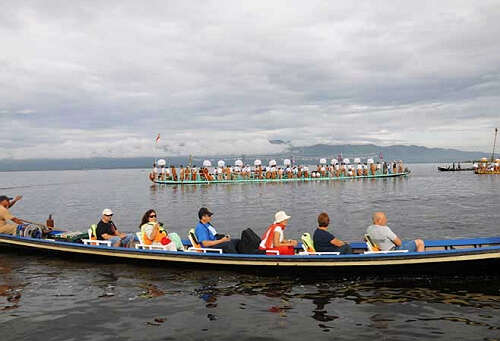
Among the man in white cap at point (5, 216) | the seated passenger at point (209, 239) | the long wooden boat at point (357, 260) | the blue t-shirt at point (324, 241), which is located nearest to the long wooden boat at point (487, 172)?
the long wooden boat at point (357, 260)

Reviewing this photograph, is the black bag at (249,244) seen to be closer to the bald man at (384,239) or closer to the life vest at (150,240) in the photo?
the life vest at (150,240)

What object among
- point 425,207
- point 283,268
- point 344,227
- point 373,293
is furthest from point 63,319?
point 425,207

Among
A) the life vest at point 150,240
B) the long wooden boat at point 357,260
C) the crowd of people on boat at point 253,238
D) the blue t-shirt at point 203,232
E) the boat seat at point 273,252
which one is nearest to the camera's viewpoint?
the long wooden boat at point 357,260

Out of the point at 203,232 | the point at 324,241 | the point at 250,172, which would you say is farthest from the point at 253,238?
the point at 250,172

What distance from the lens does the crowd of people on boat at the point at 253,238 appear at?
36.7ft

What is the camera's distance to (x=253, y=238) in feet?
41.1

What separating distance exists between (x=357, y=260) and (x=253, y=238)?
3279 millimetres

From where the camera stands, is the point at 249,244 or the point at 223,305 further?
the point at 249,244

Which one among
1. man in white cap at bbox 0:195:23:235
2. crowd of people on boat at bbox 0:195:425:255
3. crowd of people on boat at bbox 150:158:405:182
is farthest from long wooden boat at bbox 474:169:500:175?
man in white cap at bbox 0:195:23:235

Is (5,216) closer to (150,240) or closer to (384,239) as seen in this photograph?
(150,240)

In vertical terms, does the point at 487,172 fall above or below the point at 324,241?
above

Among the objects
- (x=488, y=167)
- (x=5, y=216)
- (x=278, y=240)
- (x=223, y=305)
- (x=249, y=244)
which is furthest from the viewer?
(x=488, y=167)

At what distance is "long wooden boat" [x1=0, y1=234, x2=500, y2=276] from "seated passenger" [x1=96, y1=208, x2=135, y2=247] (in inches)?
20.9

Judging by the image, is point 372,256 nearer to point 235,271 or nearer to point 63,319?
point 235,271
